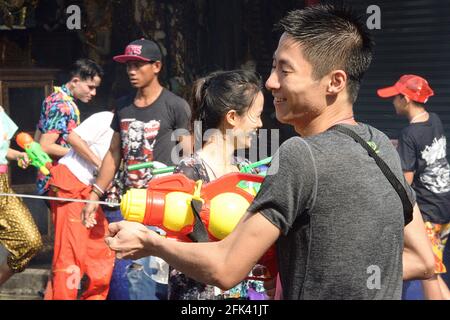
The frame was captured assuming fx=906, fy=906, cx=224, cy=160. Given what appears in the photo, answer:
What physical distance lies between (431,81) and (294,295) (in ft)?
18.5

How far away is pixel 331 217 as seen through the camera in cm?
228

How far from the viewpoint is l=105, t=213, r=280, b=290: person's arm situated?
2.27 meters

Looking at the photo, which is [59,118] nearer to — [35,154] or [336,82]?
[35,154]

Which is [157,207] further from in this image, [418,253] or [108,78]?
[108,78]

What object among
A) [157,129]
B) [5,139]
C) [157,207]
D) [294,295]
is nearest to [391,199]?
[294,295]

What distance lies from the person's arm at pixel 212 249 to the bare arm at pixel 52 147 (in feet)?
15.7

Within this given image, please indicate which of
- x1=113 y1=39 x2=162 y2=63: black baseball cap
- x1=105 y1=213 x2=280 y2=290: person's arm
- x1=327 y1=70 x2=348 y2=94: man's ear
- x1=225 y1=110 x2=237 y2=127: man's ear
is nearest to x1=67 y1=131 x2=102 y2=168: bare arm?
x1=113 y1=39 x2=162 y2=63: black baseball cap

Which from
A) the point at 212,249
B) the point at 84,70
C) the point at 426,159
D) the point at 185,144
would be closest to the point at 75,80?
the point at 84,70

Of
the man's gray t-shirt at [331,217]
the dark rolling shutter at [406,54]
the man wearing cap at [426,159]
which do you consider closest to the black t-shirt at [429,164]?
the man wearing cap at [426,159]

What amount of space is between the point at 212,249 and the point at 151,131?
3943mm

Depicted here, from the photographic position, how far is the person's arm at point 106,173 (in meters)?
6.19

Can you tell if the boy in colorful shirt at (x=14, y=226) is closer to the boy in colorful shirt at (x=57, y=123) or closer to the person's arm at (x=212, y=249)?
the boy in colorful shirt at (x=57, y=123)

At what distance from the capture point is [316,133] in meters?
2.45

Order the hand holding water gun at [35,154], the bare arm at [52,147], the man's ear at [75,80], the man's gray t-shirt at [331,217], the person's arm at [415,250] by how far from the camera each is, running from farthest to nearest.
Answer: the man's ear at [75,80] < the bare arm at [52,147] < the hand holding water gun at [35,154] < the person's arm at [415,250] < the man's gray t-shirt at [331,217]
